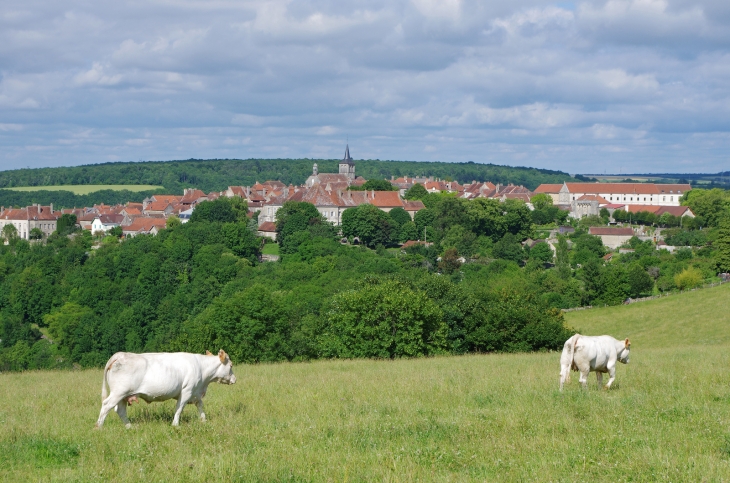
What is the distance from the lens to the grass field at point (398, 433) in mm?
8664

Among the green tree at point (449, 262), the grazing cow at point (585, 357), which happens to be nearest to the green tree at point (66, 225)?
the green tree at point (449, 262)

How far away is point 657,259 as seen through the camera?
295 feet

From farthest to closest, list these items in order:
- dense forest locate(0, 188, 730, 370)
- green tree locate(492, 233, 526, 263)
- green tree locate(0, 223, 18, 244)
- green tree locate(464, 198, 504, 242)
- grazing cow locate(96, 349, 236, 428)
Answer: green tree locate(0, 223, 18, 244)
green tree locate(464, 198, 504, 242)
green tree locate(492, 233, 526, 263)
dense forest locate(0, 188, 730, 370)
grazing cow locate(96, 349, 236, 428)

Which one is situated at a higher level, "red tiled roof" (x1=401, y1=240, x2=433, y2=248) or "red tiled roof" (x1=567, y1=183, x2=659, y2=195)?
"red tiled roof" (x1=567, y1=183, x2=659, y2=195)

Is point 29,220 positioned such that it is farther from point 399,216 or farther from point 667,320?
point 667,320

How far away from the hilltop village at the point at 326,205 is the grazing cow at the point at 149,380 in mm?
105361

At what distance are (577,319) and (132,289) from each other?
55.9 m

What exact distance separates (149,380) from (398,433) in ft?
10.6

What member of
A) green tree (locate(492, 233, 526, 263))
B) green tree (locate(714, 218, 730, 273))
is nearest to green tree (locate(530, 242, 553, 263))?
green tree (locate(492, 233, 526, 263))

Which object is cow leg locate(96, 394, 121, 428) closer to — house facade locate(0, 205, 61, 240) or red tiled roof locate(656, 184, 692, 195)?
house facade locate(0, 205, 61, 240)

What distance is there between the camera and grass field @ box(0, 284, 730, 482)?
8.66 m

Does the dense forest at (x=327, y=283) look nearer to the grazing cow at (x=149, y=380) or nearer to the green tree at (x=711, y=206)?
the green tree at (x=711, y=206)

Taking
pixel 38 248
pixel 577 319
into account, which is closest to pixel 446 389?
pixel 577 319

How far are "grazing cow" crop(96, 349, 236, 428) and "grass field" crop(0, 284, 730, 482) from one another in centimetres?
36
